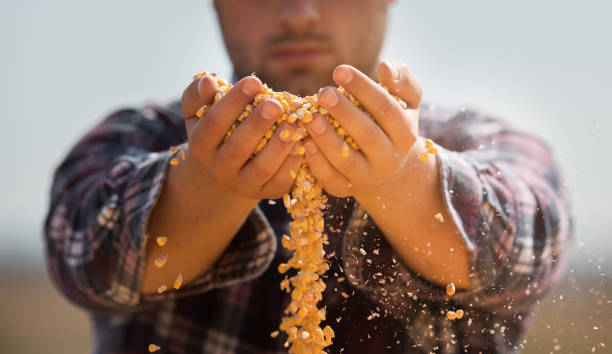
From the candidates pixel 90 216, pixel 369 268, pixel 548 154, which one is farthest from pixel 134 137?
pixel 548 154

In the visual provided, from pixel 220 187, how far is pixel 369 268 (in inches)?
9.7

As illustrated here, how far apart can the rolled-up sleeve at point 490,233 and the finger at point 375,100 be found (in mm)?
153

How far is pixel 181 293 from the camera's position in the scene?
967mm

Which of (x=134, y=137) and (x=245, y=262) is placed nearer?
(x=245, y=262)

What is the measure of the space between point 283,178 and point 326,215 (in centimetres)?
11

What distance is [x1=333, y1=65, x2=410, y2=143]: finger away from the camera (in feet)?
2.10

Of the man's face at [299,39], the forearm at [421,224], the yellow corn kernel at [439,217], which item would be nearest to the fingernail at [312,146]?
the forearm at [421,224]

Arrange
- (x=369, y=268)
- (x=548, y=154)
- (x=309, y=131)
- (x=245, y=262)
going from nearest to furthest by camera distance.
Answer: (x=309, y=131) < (x=369, y=268) < (x=245, y=262) < (x=548, y=154)

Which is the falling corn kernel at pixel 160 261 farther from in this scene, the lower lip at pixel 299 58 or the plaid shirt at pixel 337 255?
the lower lip at pixel 299 58

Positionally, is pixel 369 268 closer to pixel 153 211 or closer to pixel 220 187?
pixel 220 187

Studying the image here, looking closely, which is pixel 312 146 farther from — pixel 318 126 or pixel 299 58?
pixel 299 58

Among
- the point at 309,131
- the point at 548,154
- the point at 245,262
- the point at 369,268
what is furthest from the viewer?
the point at 548,154

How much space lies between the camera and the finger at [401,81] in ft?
2.24

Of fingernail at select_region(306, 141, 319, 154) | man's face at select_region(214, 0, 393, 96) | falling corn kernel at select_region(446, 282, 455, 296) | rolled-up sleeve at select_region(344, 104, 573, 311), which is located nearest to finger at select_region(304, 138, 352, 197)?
fingernail at select_region(306, 141, 319, 154)
